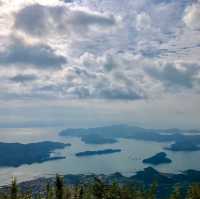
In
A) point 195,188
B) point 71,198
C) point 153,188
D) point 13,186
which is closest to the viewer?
point 13,186

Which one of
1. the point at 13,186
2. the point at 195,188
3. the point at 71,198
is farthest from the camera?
the point at 71,198

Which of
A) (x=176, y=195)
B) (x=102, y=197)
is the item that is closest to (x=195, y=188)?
(x=176, y=195)

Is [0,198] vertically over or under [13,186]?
under

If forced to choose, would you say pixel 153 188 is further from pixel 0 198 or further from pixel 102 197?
pixel 0 198

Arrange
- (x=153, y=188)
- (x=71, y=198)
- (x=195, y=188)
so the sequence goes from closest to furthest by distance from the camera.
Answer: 1. (x=195, y=188)
2. (x=71, y=198)
3. (x=153, y=188)

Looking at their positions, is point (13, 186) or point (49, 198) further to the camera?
point (49, 198)

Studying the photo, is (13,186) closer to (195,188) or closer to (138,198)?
(138,198)

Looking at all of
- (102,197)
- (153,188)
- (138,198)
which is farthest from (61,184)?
(153,188)

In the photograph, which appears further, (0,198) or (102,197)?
(0,198)

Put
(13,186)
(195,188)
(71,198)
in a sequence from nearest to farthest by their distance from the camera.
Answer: (13,186), (195,188), (71,198)
